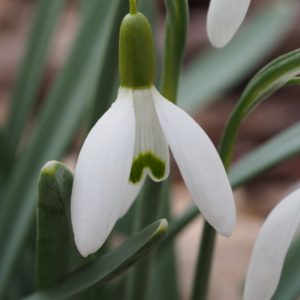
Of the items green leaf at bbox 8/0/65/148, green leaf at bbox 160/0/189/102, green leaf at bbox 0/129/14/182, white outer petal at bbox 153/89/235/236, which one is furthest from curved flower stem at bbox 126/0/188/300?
green leaf at bbox 8/0/65/148

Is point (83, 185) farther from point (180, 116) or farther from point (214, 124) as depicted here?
point (214, 124)

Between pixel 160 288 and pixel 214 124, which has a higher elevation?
pixel 214 124

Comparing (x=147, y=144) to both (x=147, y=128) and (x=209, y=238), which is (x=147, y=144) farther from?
(x=209, y=238)

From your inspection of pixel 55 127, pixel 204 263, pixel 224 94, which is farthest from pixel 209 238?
pixel 224 94

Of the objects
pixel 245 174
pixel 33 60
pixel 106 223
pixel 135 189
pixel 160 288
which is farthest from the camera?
pixel 33 60

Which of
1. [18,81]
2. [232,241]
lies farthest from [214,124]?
[18,81]

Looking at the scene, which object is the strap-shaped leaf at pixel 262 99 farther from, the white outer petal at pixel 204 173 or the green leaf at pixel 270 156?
the white outer petal at pixel 204 173
